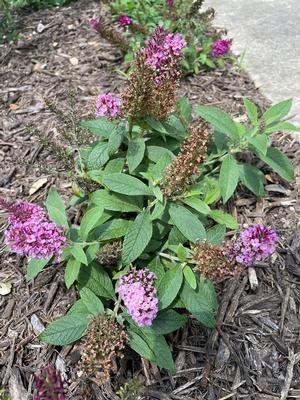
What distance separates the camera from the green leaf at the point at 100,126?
253cm

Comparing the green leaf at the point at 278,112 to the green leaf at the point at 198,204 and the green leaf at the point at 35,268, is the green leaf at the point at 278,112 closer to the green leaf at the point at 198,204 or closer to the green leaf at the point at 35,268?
the green leaf at the point at 198,204

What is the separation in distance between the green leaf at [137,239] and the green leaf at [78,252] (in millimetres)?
185

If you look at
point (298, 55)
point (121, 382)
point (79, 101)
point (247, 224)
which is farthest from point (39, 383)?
point (298, 55)

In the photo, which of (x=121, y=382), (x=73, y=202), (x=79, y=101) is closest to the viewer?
(x=121, y=382)

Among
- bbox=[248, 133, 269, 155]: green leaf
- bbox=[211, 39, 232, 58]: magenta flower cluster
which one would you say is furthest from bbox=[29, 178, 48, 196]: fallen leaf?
bbox=[211, 39, 232, 58]: magenta flower cluster

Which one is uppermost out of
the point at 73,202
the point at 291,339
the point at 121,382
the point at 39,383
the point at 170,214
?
the point at 39,383

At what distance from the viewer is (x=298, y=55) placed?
4176 millimetres

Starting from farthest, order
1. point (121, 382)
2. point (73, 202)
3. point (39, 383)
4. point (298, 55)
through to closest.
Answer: point (298, 55) → point (73, 202) → point (121, 382) → point (39, 383)

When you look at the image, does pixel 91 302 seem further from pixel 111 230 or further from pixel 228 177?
pixel 228 177

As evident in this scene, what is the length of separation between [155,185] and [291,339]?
40.5 inches

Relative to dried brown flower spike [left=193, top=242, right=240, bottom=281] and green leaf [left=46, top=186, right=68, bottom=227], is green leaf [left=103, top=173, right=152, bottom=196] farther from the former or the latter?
dried brown flower spike [left=193, top=242, right=240, bottom=281]

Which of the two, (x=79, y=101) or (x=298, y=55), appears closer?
(x=79, y=101)

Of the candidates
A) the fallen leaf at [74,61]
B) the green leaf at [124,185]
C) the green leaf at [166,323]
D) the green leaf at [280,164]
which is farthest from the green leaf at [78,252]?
the fallen leaf at [74,61]

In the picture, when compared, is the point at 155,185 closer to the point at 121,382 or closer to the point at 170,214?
the point at 170,214
